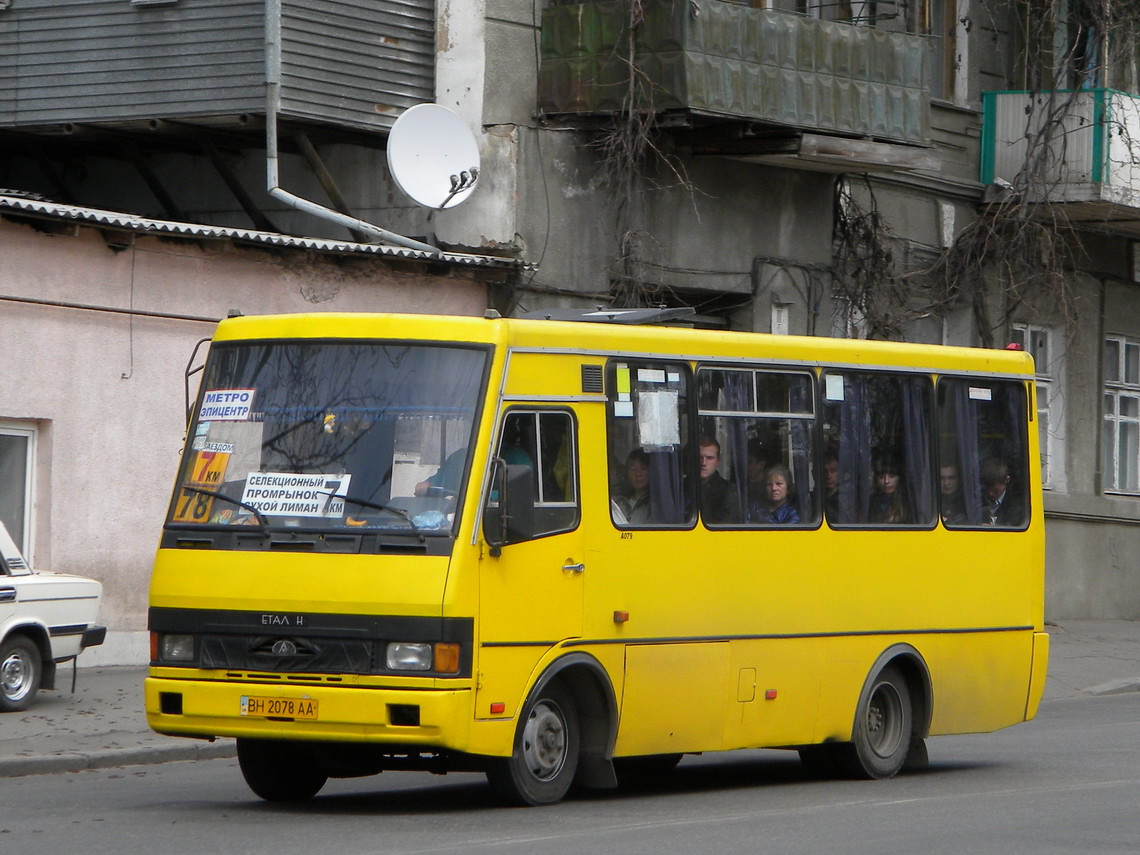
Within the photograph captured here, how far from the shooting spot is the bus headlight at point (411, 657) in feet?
29.9

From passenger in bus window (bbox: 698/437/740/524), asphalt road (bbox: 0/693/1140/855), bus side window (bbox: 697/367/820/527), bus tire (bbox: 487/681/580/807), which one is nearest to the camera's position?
asphalt road (bbox: 0/693/1140/855)

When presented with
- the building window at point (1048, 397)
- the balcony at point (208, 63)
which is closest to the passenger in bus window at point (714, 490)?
the balcony at point (208, 63)

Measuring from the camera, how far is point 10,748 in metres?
12.1

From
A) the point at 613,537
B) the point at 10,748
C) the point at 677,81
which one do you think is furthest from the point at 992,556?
the point at 677,81

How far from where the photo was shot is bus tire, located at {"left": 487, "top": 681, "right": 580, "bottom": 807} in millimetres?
9492

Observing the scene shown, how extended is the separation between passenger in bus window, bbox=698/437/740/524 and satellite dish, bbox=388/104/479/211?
7457 millimetres

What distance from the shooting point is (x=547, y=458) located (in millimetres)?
9812

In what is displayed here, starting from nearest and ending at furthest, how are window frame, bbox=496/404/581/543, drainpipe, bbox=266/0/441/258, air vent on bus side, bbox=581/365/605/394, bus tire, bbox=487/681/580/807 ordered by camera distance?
1. bus tire, bbox=487/681/580/807
2. window frame, bbox=496/404/581/543
3. air vent on bus side, bbox=581/365/605/394
4. drainpipe, bbox=266/0/441/258

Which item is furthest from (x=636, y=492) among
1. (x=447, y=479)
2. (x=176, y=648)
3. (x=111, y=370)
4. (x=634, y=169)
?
(x=634, y=169)

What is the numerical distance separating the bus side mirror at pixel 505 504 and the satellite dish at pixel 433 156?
8.50 metres

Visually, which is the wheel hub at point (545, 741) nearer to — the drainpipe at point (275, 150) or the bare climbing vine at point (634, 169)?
the drainpipe at point (275, 150)

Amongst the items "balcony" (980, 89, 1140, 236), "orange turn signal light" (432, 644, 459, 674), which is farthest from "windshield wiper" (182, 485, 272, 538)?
"balcony" (980, 89, 1140, 236)

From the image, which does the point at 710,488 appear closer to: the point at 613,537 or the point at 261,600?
the point at 613,537

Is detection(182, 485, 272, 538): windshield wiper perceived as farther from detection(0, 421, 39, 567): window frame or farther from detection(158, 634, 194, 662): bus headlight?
detection(0, 421, 39, 567): window frame
